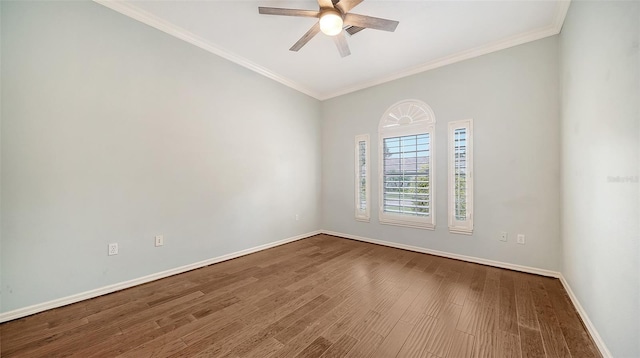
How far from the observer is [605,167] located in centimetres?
153

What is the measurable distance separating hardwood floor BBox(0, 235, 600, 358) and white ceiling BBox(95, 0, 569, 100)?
2.94 meters

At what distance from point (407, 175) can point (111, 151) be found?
3.91 metres

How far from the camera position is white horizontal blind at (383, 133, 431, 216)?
3631mm

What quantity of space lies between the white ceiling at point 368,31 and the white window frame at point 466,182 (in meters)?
0.99

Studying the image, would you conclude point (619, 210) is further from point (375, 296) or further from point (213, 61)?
point (213, 61)

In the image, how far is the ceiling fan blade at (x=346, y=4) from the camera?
200 centimetres

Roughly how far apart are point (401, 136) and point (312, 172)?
6.26ft

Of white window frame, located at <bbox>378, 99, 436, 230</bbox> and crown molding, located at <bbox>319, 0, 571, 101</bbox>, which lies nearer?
crown molding, located at <bbox>319, 0, 571, 101</bbox>

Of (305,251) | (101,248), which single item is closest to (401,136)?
(305,251)

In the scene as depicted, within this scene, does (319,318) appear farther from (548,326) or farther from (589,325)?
(589,325)

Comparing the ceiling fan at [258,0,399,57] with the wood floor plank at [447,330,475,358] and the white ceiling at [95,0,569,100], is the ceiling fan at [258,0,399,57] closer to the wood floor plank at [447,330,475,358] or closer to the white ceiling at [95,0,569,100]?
the white ceiling at [95,0,569,100]

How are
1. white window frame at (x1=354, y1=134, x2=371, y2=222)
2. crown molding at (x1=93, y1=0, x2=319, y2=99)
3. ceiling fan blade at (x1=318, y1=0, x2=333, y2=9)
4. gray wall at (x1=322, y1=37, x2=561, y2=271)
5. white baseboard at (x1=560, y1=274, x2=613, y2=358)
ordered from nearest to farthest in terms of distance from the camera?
white baseboard at (x1=560, y1=274, x2=613, y2=358) → ceiling fan blade at (x1=318, y1=0, x2=333, y2=9) → crown molding at (x1=93, y1=0, x2=319, y2=99) → gray wall at (x1=322, y1=37, x2=561, y2=271) → white window frame at (x1=354, y1=134, x2=371, y2=222)

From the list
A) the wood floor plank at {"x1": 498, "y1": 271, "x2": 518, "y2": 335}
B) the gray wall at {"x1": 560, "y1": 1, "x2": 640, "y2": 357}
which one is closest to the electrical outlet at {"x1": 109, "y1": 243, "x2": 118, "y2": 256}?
the wood floor plank at {"x1": 498, "y1": 271, "x2": 518, "y2": 335}

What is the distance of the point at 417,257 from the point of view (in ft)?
11.2
